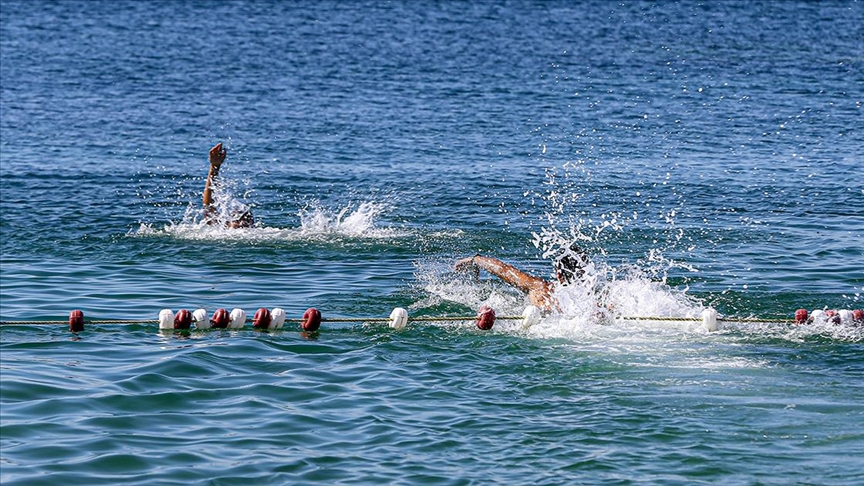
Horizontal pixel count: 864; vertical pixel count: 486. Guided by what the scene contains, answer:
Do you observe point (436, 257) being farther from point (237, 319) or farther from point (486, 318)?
point (237, 319)

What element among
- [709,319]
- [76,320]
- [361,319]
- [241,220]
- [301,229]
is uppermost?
[241,220]

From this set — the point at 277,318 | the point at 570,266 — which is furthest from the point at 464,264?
the point at 277,318

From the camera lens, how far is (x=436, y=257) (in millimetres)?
18953

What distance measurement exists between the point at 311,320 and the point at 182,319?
1.55m

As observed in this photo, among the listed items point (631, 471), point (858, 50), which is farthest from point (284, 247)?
point (858, 50)

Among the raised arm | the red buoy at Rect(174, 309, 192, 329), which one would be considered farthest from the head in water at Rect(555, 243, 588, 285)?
the raised arm

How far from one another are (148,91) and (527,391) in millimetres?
26658

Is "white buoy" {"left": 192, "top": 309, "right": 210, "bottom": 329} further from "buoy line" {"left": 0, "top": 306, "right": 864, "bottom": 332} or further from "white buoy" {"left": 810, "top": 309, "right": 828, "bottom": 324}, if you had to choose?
"white buoy" {"left": 810, "top": 309, "right": 828, "bottom": 324}

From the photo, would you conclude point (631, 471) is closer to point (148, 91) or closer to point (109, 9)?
point (148, 91)

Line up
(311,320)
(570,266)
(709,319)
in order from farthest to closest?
(570,266), (311,320), (709,319)

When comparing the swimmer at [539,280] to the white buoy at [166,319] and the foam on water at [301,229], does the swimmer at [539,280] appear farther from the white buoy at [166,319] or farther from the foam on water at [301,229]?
the foam on water at [301,229]

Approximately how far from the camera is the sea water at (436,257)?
435 inches

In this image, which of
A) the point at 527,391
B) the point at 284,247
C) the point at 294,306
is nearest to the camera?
the point at 527,391

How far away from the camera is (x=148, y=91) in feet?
120
